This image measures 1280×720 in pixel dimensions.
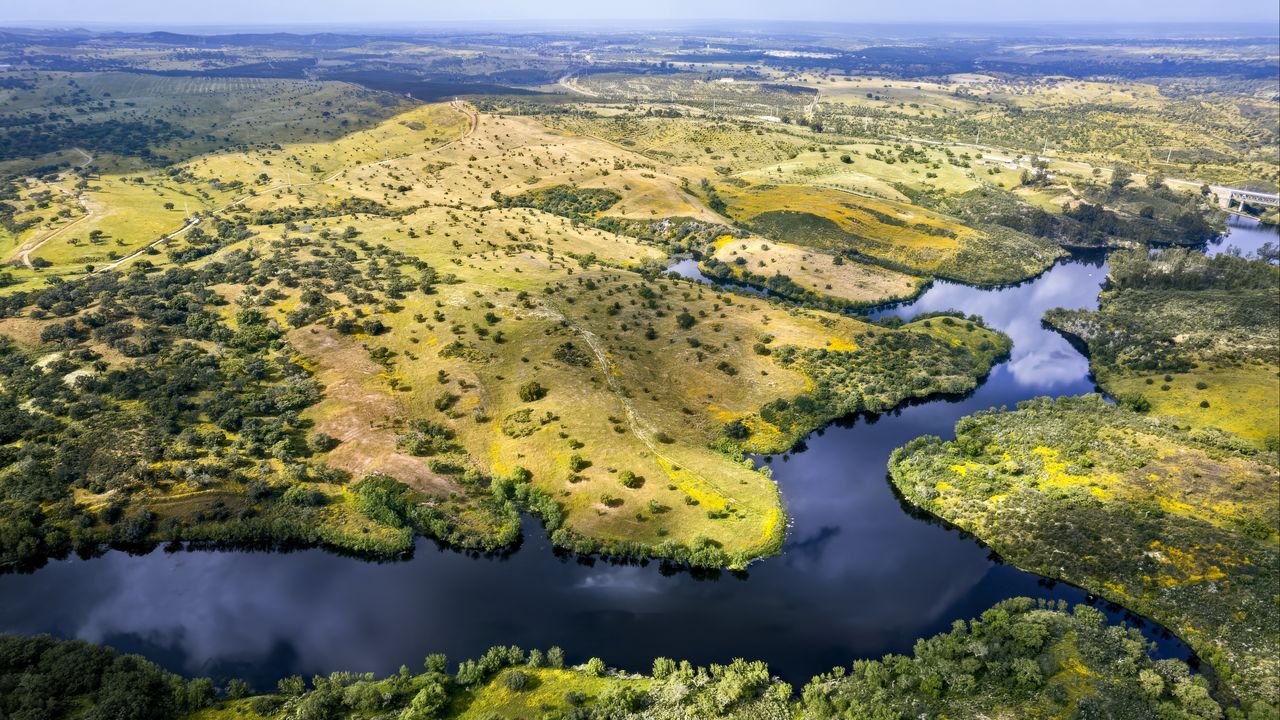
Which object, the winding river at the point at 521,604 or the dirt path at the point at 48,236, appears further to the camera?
the dirt path at the point at 48,236

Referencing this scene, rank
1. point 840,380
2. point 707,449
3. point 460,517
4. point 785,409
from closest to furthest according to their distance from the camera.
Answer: point 460,517 → point 707,449 → point 785,409 → point 840,380

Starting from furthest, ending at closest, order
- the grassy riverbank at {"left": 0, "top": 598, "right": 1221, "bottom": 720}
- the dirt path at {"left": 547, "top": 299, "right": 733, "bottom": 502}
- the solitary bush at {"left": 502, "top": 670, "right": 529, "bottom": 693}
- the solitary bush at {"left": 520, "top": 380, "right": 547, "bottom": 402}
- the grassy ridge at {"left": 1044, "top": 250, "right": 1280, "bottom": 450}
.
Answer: the grassy ridge at {"left": 1044, "top": 250, "right": 1280, "bottom": 450} → the solitary bush at {"left": 520, "top": 380, "right": 547, "bottom": 402} → the dirt path at {"left": 547, "top": 299, "right": 733, "bottom": 502} → the solitary bush at {"left": 502, "top": 670, "right": 529, "bottom": 693} → the grassy riverbank at {"left": 0, "top": 598, "right": 1221, "bottom": 720}

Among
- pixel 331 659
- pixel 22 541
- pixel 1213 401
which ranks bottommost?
pixel 331 659

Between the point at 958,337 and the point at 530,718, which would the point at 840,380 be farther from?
the point at 530,718

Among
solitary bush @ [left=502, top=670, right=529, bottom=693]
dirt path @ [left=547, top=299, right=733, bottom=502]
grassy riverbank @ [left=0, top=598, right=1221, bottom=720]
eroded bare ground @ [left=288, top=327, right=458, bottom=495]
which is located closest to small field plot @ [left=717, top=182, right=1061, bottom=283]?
dirt path @ [left=547, top=299, right=733, bottom=502]

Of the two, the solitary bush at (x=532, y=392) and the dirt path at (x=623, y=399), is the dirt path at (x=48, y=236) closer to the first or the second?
the dirt path at (x=623, y=399)

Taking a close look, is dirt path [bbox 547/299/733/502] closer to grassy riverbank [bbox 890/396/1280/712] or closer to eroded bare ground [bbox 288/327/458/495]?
eroded bare ground [bbox 288/327/458/495]

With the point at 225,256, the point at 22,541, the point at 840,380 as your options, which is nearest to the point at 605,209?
the point at 225,256

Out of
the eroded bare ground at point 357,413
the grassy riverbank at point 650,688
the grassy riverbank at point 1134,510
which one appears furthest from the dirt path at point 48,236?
the grassy riverbank at point 1134,510

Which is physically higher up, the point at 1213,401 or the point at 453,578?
the point at 1213,401
